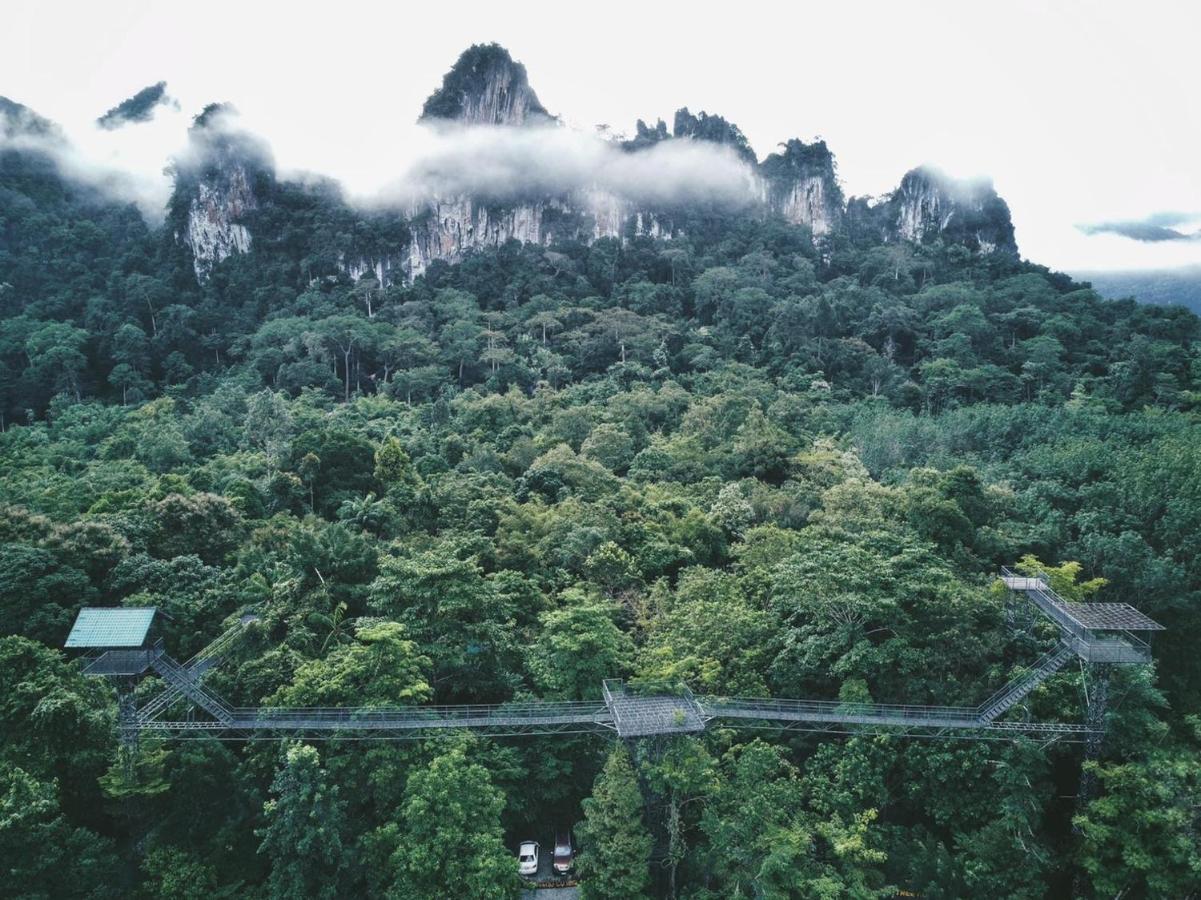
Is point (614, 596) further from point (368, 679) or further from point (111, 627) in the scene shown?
point (111, 627)

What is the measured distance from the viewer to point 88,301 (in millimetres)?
64250

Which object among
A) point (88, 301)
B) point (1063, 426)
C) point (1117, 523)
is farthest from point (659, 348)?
point (88, 301)

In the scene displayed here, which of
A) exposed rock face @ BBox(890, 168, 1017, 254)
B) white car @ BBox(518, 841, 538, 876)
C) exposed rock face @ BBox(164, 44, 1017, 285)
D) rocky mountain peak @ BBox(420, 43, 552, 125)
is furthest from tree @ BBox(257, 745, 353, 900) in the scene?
exposed rock face @ BBox(890, 168, 1017, 254)

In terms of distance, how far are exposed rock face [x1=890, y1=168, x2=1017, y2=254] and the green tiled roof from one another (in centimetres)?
9422

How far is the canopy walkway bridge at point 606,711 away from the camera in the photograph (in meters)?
17.2

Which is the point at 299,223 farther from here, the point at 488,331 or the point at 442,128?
the point at 488,331

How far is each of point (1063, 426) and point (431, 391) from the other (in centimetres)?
3976

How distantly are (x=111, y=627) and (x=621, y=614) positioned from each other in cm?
1409

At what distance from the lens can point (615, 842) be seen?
1645cm

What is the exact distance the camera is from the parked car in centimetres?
1853

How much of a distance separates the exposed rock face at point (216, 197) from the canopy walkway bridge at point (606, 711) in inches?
2627

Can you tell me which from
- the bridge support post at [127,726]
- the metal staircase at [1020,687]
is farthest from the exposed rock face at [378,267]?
the metal staircase at [1020,687]

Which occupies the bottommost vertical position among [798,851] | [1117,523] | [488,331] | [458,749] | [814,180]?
[798,851]

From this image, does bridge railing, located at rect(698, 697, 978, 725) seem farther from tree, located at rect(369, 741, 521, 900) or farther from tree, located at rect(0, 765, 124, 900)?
tree, located at rect(0, 765, 124, 900)
